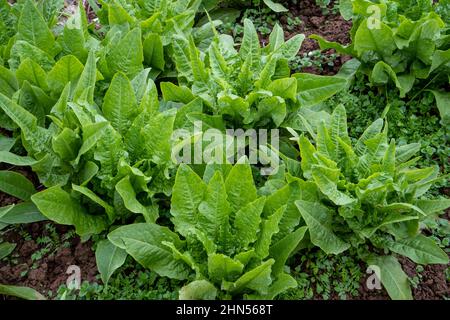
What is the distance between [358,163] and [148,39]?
4.49 feet

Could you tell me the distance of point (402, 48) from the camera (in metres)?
3.18

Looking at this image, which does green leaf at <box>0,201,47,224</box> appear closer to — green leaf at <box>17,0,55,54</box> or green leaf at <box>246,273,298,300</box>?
green leaf at <box>17,0,55,54</box>

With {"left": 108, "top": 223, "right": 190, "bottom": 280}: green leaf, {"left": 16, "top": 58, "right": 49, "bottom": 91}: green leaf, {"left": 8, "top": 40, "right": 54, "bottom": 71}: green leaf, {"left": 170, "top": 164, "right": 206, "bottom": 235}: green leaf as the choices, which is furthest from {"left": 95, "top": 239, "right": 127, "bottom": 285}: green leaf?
{"left": 8, "top": 40, "right": 54, "bottom": 71}: green leaf

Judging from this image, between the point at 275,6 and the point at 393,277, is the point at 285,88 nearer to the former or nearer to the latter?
the point at 393,277

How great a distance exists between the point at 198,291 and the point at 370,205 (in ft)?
2.87

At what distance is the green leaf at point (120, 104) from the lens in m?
2.73

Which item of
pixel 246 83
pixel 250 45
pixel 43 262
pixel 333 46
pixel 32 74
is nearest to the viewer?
pixel 43 262

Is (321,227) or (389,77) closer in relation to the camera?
(321,227)

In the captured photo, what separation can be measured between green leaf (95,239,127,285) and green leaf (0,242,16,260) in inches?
17.7

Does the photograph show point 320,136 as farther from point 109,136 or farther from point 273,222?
point 109,136

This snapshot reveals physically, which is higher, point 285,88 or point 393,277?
point 285,88

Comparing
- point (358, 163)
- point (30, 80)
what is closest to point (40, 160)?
point (30, 80)

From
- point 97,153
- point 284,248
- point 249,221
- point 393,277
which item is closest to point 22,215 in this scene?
point 97,153

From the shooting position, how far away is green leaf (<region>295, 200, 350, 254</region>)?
249 cm
